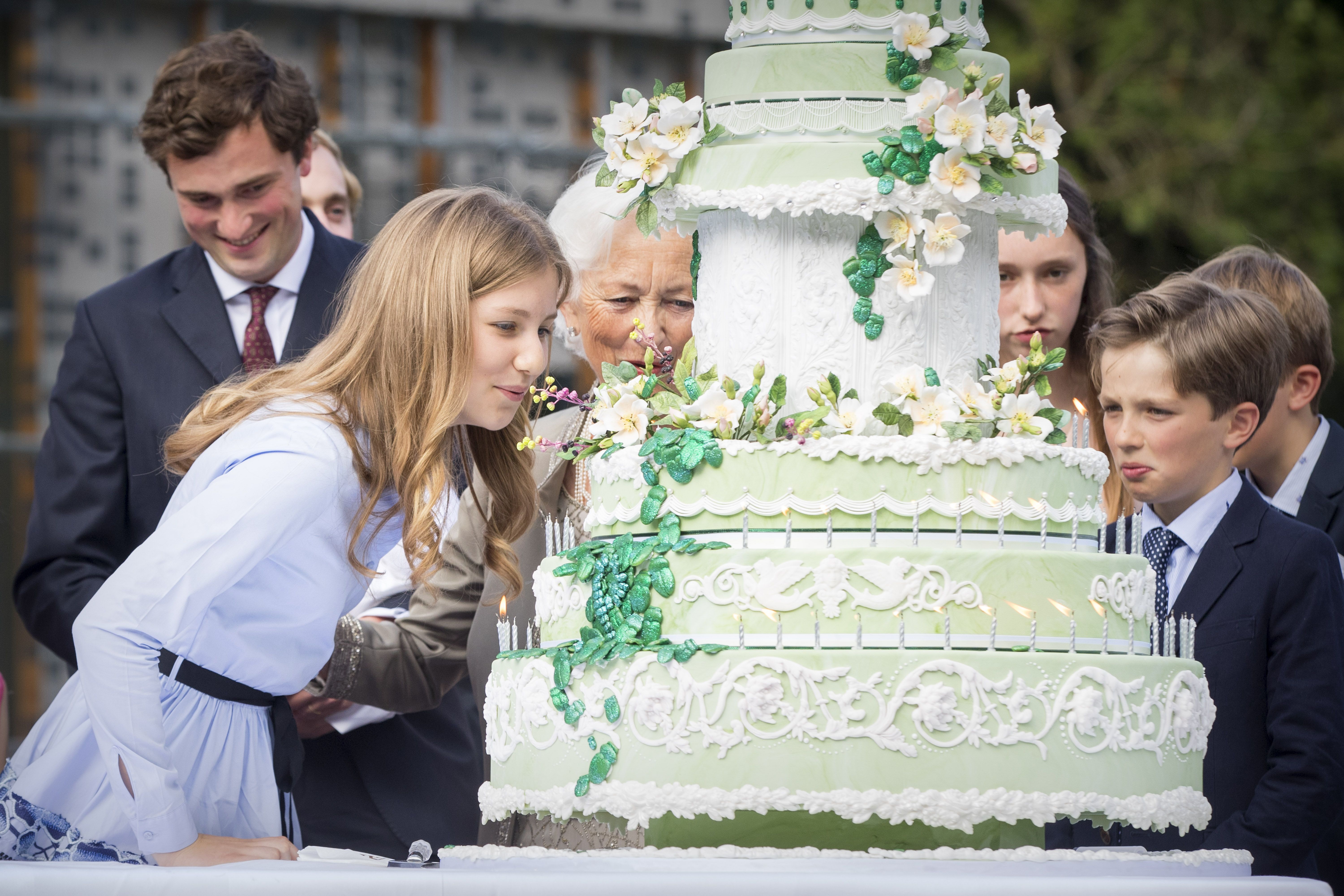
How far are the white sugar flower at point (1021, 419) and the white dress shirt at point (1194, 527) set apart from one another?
950 mm

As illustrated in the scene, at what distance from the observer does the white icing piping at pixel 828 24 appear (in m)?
3.90

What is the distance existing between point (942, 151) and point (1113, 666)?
1181mm

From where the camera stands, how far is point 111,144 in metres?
10.7

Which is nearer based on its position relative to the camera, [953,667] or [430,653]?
[953,667]

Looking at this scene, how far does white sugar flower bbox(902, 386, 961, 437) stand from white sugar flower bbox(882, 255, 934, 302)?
22 centimetres

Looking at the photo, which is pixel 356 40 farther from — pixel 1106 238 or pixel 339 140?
pixel 1106 238

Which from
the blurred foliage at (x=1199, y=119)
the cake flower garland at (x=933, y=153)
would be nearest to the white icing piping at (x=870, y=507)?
the cake flower garland at (x=933, y=153)

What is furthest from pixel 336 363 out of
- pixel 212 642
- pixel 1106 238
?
pixel 1106 238

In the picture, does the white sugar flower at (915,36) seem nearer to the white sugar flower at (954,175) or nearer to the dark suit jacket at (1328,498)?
the white sugar flower at (954,175)

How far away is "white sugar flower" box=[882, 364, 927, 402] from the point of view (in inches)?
146

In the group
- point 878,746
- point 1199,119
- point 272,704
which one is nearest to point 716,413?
point 878,746

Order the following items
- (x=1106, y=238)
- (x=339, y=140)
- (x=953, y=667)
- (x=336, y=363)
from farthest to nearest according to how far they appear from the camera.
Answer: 1. (x=1106, y=238)
2. (x=339, y=140)
3. (x=336, y=363)
4. (x=953, y=667)

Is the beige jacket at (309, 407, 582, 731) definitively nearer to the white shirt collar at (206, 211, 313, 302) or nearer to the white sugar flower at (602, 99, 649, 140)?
the white shirt collar at (206, 211, 313, 302)

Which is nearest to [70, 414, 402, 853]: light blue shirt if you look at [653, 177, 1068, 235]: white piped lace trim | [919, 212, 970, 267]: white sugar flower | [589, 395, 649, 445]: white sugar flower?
[589, 395, 649, 445]: white sugar flower
